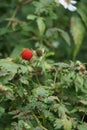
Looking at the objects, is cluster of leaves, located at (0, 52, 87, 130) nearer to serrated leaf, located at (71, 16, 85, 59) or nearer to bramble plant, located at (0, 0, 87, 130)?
bramble plant, located at (0, 0, 87, 130)

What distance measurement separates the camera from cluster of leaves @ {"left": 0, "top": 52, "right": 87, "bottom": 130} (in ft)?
4.99

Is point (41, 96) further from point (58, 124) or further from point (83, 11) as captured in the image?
point (83, 11)

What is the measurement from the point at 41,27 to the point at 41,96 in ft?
2.33

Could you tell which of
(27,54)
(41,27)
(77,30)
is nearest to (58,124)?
(27,54)

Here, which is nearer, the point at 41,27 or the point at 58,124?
the point at 58,124

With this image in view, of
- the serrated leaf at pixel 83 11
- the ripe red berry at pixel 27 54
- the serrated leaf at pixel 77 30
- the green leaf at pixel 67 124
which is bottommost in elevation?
the green leaf at pixel 67 124

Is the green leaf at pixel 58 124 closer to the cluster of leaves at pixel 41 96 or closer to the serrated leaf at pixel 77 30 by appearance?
the cluster of leaves at pixel 41 96

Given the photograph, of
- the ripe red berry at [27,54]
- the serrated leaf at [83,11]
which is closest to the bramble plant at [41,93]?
the ripe red berry at [27,54]

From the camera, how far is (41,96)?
1564mm

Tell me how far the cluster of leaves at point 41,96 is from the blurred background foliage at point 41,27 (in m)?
0.54

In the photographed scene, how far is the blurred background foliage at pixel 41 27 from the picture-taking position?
89.5 inches

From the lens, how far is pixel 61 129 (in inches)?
61.5

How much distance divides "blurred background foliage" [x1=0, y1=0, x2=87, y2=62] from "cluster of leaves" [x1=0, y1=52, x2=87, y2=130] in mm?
542

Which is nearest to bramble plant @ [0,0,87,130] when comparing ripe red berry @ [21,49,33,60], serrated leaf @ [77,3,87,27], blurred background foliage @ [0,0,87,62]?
ripe red berry @ [21,49,33,60]
